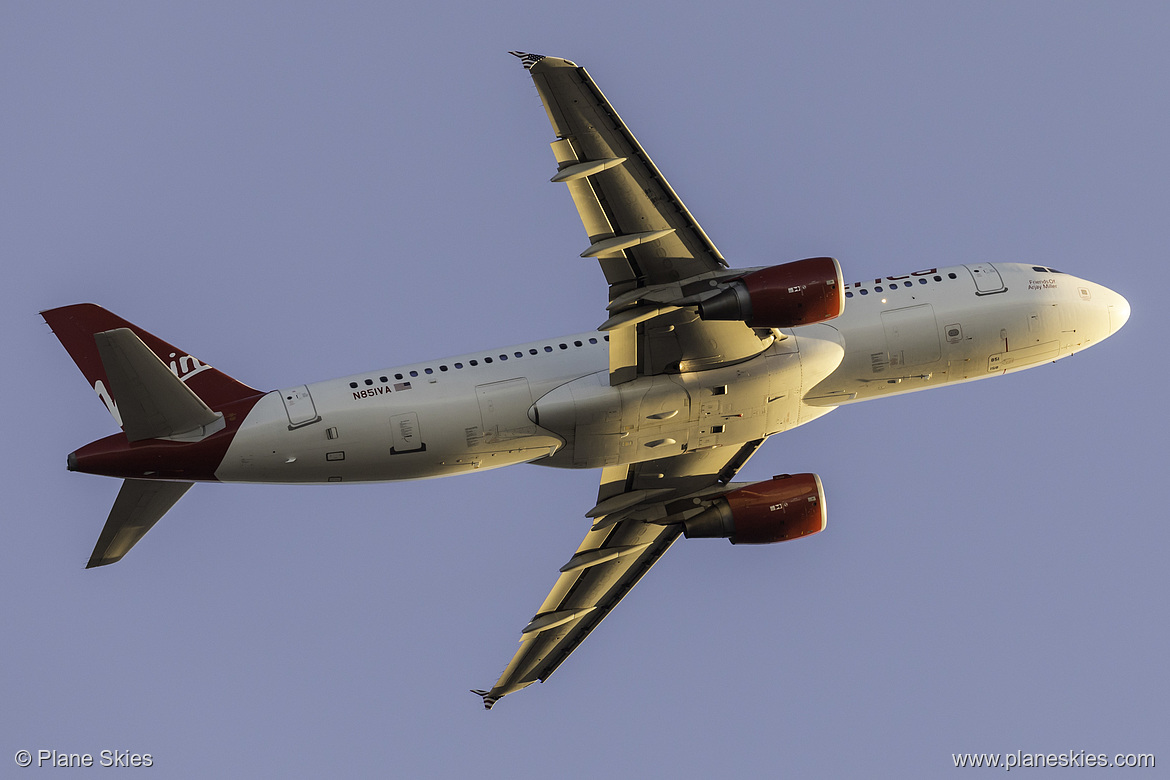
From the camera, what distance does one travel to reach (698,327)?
118 ft

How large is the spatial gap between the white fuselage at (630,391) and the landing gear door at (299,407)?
4 cm

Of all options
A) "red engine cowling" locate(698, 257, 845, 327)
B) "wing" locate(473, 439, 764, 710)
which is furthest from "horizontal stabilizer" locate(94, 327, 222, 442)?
"red engine cowling" locate(698, 257, 845, 327)

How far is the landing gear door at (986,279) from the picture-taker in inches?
1565

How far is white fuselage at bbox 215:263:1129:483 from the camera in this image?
3600cm

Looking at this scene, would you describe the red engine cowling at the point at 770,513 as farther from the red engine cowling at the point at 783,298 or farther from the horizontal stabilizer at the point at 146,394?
the horizontal stabilizer at the point at 146,394

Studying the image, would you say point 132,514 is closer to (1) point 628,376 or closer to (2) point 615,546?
(1) point 628,376

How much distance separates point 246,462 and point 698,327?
12.5 meters

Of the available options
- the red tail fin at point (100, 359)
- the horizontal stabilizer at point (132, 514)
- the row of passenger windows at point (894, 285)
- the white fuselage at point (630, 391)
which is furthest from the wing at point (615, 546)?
the horizontal stabilizer at point (132, 514)

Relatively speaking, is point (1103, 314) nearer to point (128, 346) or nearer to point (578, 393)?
point (578, 393)

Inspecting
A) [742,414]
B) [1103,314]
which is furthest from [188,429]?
[1103,314]

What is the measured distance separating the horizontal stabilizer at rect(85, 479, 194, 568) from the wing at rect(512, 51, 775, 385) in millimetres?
12657

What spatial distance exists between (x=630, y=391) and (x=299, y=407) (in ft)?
29.2

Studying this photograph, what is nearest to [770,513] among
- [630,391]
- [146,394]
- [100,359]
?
[630,391]

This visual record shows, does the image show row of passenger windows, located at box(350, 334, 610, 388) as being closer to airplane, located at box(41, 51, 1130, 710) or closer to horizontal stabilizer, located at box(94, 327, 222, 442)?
airplane, located at box(41, 51, 1130, 710)
